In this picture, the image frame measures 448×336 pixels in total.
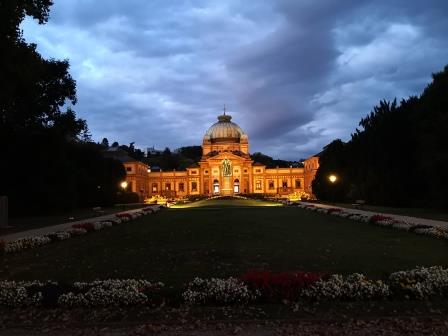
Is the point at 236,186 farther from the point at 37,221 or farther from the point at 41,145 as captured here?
the point at 37,221

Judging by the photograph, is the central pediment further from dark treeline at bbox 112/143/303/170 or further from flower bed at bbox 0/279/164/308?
flower bed at bbox 0/279/164/308

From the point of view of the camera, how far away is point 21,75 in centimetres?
1866

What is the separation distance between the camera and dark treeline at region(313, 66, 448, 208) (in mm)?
35938

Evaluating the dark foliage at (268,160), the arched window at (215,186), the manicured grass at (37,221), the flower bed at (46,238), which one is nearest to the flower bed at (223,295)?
the flower bed at (46,238)

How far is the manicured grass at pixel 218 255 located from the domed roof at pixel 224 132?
123 metres

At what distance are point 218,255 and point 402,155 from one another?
3669 cm

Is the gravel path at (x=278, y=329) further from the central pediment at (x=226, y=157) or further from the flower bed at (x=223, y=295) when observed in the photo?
the central pediment at (x=226, y=157)

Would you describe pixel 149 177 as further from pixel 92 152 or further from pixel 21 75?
pixel 21 75

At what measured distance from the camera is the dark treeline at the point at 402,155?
1415 inches

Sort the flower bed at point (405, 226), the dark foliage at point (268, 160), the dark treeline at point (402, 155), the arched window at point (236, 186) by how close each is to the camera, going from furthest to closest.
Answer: the dark foliage at point (268, 160) → the arched window at point (236, 186) → the dark treeline at point (402, 155) → the flower bed at point (405, 226)

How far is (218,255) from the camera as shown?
44.4 ft

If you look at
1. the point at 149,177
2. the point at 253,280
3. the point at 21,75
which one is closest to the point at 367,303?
the point at 253,280

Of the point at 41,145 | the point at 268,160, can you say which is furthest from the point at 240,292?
the point at 268,160

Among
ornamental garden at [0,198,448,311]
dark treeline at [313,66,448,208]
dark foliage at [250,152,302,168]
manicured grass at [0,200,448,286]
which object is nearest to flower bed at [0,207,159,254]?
ornamental garden at [0,198,448,311]
